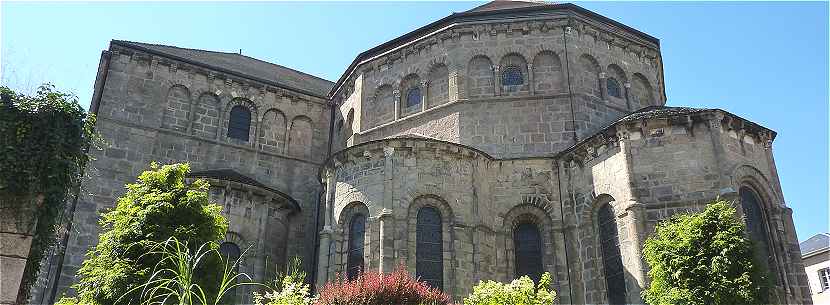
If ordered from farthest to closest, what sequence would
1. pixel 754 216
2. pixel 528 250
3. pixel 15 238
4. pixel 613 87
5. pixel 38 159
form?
pixel 613 87, pixel 528 250, pixel 754 216, pixel 38 159, pixel 15 238

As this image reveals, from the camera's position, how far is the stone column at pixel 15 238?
956cm

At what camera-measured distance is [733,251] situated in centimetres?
1291

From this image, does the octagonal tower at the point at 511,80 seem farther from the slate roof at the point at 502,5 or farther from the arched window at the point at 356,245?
the arched window at the point at 356,245

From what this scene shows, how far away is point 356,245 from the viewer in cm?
1823

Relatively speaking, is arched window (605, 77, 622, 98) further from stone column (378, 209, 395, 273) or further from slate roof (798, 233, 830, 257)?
slate roof (798, 233, 830, 257)

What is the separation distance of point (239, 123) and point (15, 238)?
14910 mm

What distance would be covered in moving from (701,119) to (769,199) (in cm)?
289

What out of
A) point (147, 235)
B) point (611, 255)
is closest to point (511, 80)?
point (611, 255)

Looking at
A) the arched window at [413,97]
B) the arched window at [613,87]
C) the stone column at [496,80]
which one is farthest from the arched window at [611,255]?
the arched window at [413,97]

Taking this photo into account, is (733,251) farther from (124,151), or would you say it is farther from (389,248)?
(124,151)

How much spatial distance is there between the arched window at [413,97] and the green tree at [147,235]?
36.0 ft

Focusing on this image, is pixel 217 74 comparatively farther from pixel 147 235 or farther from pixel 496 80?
pixel 147 235

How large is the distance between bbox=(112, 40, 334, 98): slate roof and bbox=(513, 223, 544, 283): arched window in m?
11.5

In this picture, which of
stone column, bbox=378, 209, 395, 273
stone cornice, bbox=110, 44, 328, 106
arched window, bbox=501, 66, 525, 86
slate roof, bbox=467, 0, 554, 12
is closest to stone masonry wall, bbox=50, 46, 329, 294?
stone cornice, bbox=110, 44, 328, 106
